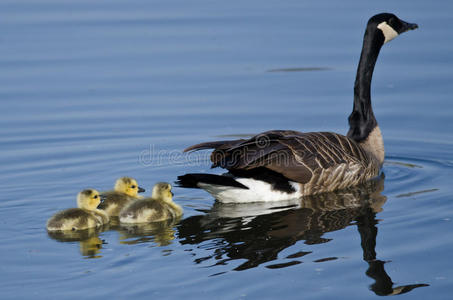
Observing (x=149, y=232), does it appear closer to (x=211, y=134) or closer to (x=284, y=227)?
(x=284, y=227)

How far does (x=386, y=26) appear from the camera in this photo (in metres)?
11.0

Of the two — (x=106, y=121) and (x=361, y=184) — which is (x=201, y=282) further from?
(x=106, y=121)

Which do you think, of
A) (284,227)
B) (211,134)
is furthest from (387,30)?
(284,227)

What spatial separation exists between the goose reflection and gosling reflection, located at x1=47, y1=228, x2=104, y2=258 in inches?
32.6

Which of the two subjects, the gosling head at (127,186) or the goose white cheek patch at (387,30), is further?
the goose white cheek patch at (387,30)

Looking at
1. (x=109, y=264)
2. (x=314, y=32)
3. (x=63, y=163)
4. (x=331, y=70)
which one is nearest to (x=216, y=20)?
(x=314, y=32)

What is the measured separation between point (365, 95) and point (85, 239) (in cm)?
466

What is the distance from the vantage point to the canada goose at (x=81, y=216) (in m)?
8.10

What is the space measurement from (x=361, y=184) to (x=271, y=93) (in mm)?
4060

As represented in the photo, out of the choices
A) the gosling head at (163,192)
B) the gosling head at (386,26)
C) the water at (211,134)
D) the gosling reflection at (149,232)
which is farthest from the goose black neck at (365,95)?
the gosling reflection at (149,232)

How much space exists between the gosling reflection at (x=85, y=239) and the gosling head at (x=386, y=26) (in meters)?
4.96

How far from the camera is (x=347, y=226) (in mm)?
8219

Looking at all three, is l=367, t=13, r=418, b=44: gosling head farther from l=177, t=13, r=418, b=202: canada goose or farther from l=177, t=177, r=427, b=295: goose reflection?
l=177, t=177, r=427, b=295: goose reflection

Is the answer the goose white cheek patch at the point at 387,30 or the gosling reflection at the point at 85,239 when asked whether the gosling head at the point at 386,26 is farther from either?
the gosling reflection at the point at 85,239
